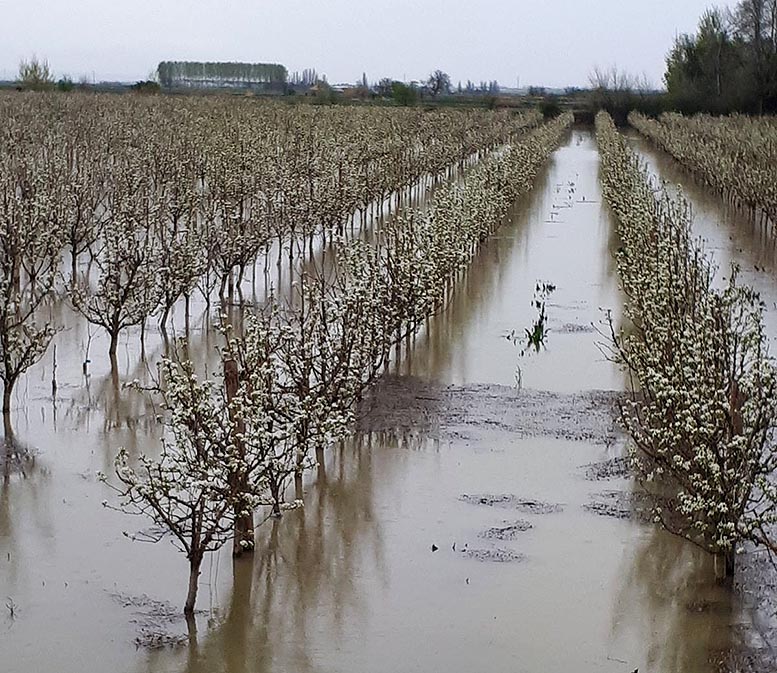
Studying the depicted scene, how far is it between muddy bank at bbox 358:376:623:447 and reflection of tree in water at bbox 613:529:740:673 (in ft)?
8.00

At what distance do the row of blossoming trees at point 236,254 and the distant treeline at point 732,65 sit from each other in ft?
63.0

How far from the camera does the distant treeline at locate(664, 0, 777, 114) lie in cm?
5488

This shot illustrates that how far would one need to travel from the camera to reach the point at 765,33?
57.6 meters

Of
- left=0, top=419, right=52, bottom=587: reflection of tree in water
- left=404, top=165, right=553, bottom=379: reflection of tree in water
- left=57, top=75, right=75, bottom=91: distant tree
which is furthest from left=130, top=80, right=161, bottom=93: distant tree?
left=0, top=419, right=52, bottom=587: reflection of tree in water

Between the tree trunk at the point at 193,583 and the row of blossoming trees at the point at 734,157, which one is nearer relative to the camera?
the tree trunk at the point at 193,583

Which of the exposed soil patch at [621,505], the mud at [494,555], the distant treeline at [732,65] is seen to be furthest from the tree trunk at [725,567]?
the distant treeline at [732,65]

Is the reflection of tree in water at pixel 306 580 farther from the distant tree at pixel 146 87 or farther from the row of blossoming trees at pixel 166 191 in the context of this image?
the distant tree at pixel 146 87

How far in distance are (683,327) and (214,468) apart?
13.3 ft

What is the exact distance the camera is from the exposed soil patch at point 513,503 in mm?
9570

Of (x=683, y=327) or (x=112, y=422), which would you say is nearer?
(x=683, y=327)

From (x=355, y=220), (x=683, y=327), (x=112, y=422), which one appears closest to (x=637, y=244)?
(x=683, y=327)

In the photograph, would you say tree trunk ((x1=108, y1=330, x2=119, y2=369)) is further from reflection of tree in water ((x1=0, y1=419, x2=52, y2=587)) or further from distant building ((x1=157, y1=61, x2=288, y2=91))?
distant building ((x1=157, y1=61, x2=288, y2=91))

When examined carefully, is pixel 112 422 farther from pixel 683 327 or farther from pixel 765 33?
pixel 765 33

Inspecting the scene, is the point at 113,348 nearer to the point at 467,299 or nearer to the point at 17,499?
the point at 17,499
